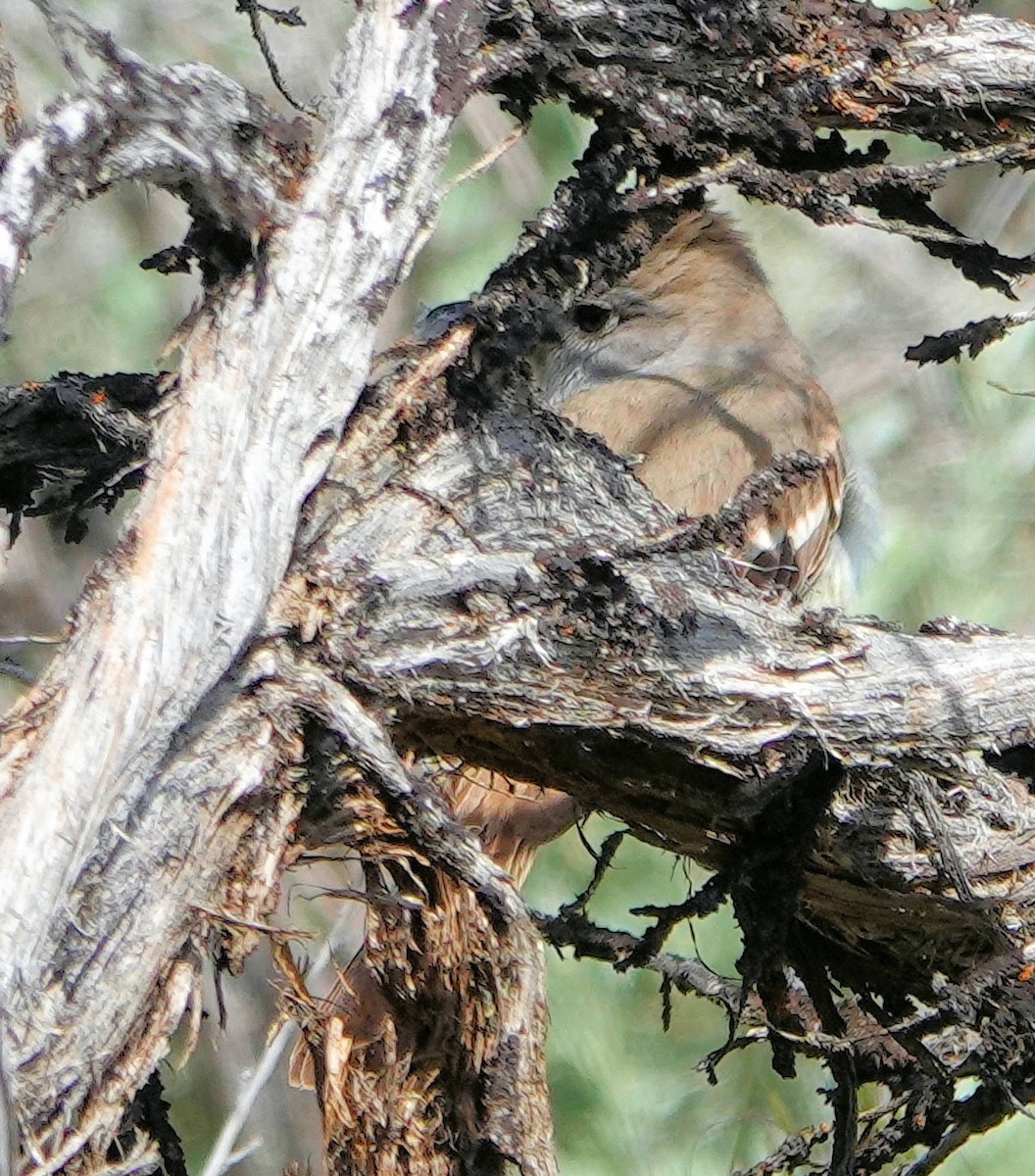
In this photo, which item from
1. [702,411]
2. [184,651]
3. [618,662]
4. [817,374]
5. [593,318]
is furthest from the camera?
[817,374]

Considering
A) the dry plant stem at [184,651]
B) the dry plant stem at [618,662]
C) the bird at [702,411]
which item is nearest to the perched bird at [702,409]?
the bird at [702,411]

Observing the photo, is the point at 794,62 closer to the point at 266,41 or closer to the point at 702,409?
the point at 266,41

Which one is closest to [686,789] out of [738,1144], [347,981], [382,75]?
[347,981]

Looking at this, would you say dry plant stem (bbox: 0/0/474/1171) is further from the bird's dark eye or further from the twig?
the bird's dark eye

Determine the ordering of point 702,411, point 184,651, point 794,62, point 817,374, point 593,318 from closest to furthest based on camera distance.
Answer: point 184,651, point 794,62, point 702,411, point 593,318, point 817,374

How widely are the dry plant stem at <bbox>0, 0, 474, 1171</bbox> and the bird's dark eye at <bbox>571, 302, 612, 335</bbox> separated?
4.11 ft

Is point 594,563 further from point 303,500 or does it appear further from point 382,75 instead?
point 382,75

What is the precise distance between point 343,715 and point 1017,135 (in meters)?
1.18

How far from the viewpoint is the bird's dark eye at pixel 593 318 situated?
3143 mm

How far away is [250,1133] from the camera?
4316 millimetres

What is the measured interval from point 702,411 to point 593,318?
1.03 ft

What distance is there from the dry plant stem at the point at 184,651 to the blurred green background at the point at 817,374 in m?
2.29

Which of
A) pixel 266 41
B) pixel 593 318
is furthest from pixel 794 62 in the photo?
pixel 593 318

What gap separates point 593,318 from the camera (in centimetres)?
330
